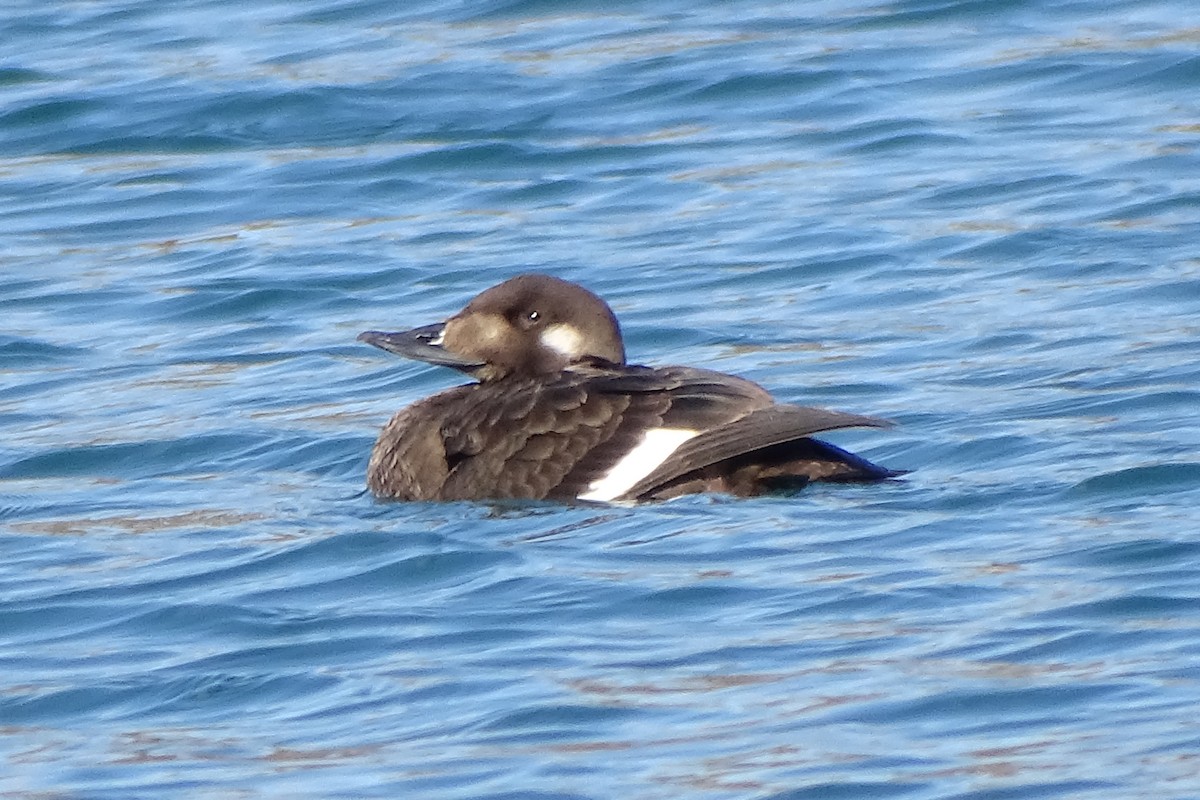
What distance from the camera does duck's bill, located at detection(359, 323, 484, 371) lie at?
735 centimetres

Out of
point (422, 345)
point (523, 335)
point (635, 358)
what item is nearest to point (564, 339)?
point (523, 335)

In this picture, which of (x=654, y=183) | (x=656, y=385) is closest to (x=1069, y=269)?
(x=654, y=183)

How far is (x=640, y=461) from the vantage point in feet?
21.5

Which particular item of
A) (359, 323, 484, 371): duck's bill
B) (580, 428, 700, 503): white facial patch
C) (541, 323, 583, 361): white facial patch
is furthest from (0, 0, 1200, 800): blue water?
(541, 323, 583, 361): white facial patch

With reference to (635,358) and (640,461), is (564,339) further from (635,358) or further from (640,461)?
(635,358)

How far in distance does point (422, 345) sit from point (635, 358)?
1511 millimetres

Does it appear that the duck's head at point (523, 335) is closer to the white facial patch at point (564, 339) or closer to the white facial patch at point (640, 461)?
the white facial patch at point (564, 339)

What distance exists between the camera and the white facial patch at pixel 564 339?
7.19 meters

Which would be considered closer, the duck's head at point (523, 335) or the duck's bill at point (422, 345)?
the duck's head at point (523, 335)

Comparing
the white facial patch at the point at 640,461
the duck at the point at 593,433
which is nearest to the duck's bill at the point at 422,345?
the duck at the point at 593,433

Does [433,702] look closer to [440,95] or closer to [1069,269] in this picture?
[1069,269]

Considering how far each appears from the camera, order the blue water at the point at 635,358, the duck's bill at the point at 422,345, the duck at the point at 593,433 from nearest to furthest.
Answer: the blue water at the point at 635,358
the duck at the point at 593,433
the duck's bill at the point at 422,345

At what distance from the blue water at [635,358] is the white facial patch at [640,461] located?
8 cm

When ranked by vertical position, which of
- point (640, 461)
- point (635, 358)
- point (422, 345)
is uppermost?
point (422, 345)
